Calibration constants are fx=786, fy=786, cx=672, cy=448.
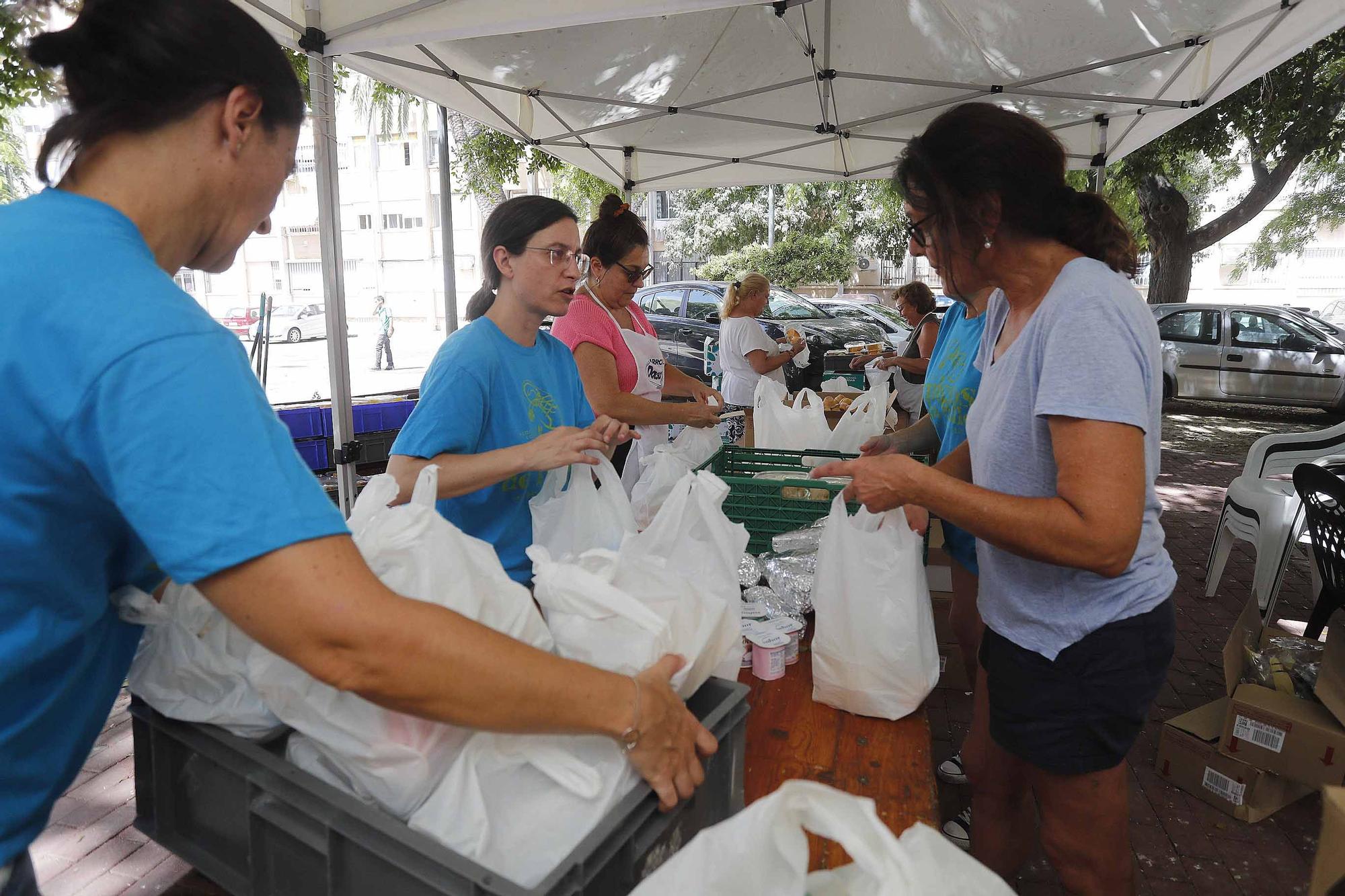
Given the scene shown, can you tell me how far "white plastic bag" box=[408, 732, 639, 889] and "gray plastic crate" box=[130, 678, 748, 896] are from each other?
0.15 ft

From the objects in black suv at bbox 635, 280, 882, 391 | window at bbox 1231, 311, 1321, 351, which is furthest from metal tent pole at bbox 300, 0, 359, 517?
window at bbox 1231, 311, 1321, 351

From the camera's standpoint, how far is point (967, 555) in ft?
7.84

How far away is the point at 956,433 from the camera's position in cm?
235

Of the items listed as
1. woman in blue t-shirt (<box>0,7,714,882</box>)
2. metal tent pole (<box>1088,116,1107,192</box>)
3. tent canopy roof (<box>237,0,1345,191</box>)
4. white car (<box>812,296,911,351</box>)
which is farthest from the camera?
white car (<box>812,296,911,351</box>)

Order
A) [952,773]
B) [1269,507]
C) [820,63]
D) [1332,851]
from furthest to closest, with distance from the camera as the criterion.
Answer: [820,63] → [1269,507] → [952,773] → [1332,851]

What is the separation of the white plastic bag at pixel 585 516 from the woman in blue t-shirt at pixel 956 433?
0.76m

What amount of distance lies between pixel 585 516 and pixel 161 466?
3.66ft

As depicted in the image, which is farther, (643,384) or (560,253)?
(643,384)

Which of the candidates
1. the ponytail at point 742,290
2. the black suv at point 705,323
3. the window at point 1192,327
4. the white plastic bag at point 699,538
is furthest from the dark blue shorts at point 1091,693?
the window at point 1192,327

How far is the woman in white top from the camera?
20.4 feet

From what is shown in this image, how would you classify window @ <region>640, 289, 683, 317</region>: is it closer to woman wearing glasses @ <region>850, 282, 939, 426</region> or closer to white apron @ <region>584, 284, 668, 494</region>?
woman wearing glasses @ <region>850, 282, 939, 426</region>

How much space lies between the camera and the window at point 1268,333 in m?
10.7

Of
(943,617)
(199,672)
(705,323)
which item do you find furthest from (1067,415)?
(705,323)

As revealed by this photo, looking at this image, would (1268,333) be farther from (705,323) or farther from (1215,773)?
(1215,773)
